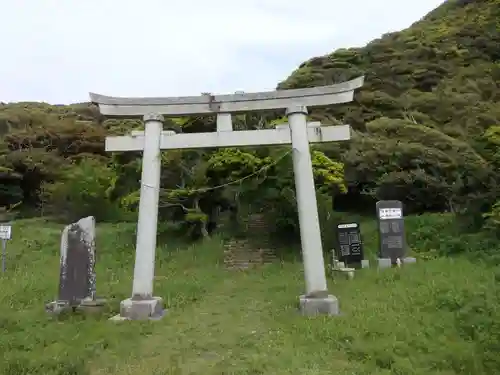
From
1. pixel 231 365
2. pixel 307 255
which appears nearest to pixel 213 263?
pixel 307 255

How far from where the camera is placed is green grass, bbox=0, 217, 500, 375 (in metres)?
5.36

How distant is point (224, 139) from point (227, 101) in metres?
0.85

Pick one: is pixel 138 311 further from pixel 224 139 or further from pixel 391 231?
pixel 391 231

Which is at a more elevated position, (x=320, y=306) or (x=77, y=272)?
(x=77, y=272)

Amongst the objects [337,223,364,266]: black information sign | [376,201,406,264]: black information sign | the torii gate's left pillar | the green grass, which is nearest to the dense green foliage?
[376,201,406,264]: black information sign

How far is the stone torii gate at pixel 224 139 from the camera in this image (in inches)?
323

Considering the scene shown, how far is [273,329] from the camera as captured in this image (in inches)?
270

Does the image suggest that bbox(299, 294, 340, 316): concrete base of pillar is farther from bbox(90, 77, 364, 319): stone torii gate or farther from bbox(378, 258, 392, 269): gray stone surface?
bbox(378, 258, 392, 269): gray stone surface

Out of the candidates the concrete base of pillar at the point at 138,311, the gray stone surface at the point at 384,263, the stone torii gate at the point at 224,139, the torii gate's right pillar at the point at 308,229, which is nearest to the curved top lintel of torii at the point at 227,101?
the stone torii gate at the point at 224,139

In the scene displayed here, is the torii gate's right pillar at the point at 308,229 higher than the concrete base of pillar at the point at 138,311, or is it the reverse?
the torii gate's right pillar at the point at 308,229

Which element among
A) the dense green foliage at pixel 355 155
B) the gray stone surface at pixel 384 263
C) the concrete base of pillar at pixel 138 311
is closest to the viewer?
the concrete base of pillar at pixel 138 311

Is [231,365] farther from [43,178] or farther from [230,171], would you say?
[43,178]

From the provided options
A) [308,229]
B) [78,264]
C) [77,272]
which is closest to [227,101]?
[308,229]

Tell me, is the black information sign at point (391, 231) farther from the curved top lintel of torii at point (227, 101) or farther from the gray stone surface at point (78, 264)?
the gray stone surface at point (78, 264)
